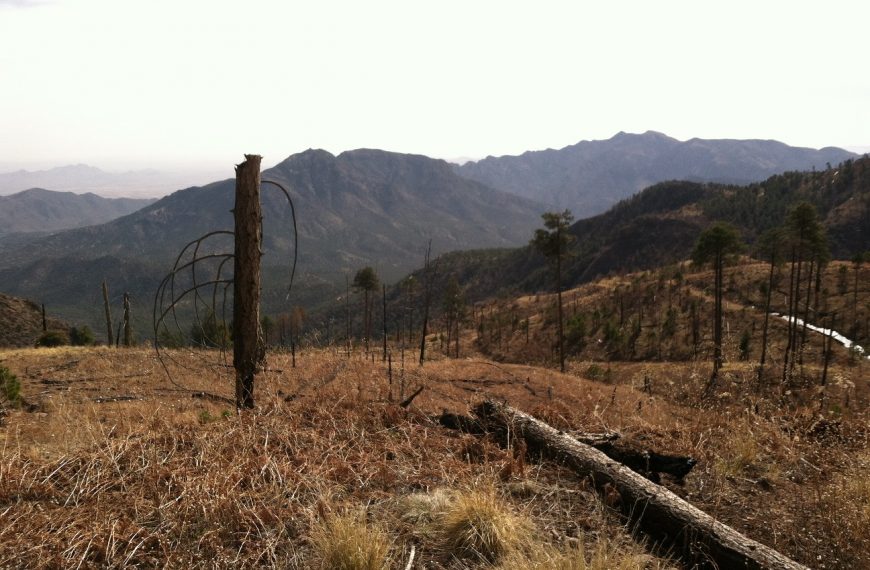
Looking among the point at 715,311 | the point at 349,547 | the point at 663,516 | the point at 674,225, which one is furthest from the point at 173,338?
the point at 674,225

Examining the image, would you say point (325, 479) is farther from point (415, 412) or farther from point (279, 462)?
point (415, 412)

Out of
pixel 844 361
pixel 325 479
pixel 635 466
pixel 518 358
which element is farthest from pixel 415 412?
pixel 518 358

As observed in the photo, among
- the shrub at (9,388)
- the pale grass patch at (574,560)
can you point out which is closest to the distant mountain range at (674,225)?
the shrub at (9,388)

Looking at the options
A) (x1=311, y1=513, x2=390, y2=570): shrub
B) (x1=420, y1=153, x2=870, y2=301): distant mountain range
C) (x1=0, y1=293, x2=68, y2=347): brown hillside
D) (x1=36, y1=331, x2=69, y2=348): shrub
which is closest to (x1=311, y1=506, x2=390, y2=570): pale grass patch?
(x1=311, y1=513, x2=390, y2=570): shrub

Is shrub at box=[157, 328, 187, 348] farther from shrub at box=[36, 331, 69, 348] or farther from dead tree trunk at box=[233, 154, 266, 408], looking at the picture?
shrub at box=[36, 331, 69, 348]

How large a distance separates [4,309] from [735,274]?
89.2 metres

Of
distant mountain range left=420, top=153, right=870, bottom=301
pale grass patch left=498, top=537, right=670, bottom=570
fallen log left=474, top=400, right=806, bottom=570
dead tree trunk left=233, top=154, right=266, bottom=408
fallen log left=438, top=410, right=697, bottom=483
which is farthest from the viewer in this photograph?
distant mountain range left=420, top=153, right=870, bottom=301

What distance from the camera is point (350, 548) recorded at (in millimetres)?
3023

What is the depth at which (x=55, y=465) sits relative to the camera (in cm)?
424

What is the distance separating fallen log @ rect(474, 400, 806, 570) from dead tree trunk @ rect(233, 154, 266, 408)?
3457 mm

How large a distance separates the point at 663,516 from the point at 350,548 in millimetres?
2632

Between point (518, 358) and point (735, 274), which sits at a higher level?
point (735, 274)

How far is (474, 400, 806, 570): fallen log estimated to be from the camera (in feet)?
11.4

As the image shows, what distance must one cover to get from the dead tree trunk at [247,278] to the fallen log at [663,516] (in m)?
3.46
